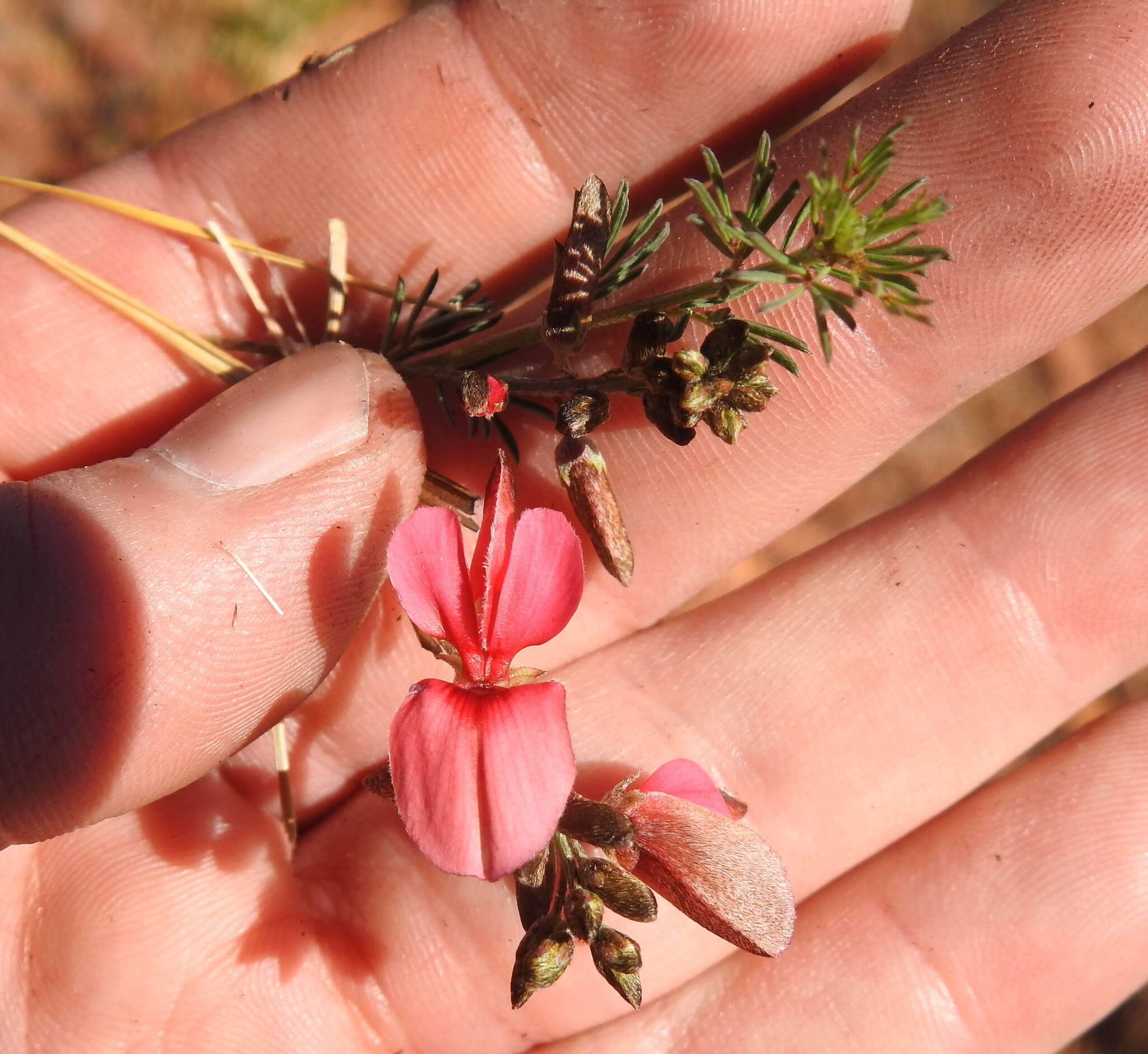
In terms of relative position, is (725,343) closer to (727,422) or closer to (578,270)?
(727,422)

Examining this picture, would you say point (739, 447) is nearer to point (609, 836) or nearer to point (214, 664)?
point (609, 836)

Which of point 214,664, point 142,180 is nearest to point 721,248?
point 214,664

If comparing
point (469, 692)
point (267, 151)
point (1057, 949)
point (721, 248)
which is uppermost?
point (267, 151)

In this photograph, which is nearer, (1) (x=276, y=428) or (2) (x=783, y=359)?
(2) (x=783, y=359)

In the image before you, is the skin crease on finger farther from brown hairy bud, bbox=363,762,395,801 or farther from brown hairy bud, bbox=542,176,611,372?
brown hairy bud, bbox=363,762,395,801

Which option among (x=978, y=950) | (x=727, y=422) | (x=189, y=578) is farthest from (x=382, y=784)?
(x=978, y=950)

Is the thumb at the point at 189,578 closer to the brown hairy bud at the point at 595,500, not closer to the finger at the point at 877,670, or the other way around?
the brown hairy bud at the point at 595,500

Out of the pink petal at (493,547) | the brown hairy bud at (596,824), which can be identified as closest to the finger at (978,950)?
the brown hairy bud at (596,824)

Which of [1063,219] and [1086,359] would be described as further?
[1086,359]
